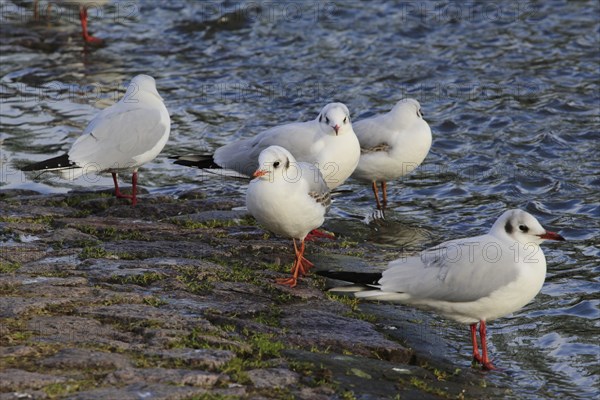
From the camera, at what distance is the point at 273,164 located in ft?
22.5

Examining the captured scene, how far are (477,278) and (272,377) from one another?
5.75ft

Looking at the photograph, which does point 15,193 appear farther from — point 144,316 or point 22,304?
point 144,316

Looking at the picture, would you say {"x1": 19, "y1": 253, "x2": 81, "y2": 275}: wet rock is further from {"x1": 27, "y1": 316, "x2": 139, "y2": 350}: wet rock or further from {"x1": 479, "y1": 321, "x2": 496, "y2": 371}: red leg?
{"x1": 479, "y1": 321, "x2": 496, "y2": 371}: red leg

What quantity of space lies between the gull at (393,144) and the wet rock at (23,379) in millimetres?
5466

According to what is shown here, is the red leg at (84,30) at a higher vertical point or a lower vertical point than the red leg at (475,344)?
higher

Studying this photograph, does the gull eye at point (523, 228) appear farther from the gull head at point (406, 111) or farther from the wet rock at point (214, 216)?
the gull head at point (406, 111)

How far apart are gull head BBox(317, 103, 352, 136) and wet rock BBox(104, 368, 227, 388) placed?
13.2 feet

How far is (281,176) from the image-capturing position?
6914 millimetres

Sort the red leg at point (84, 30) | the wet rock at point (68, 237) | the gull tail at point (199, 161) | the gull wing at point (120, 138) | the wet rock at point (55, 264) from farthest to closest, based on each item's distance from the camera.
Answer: the red leg at point (84, 30) < the gull tail at point (199, 161) < the gull wing at point (120, 138) < the wet rock at point (68, 237) < the wet rock at point (55, 264)

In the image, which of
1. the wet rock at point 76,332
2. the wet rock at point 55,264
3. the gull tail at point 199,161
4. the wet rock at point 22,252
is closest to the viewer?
the wet rock at point 76,332

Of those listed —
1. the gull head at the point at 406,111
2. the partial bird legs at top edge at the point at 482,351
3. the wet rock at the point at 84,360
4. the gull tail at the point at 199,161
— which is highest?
the gull head at the point at 406,111

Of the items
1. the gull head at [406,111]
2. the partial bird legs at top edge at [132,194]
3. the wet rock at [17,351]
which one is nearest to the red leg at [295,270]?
the partial bird legs at top edge at [132,194]

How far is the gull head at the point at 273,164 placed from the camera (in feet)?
22.3

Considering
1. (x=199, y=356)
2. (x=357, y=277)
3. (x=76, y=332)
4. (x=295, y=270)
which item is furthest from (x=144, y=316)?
(x=295, y=270)
